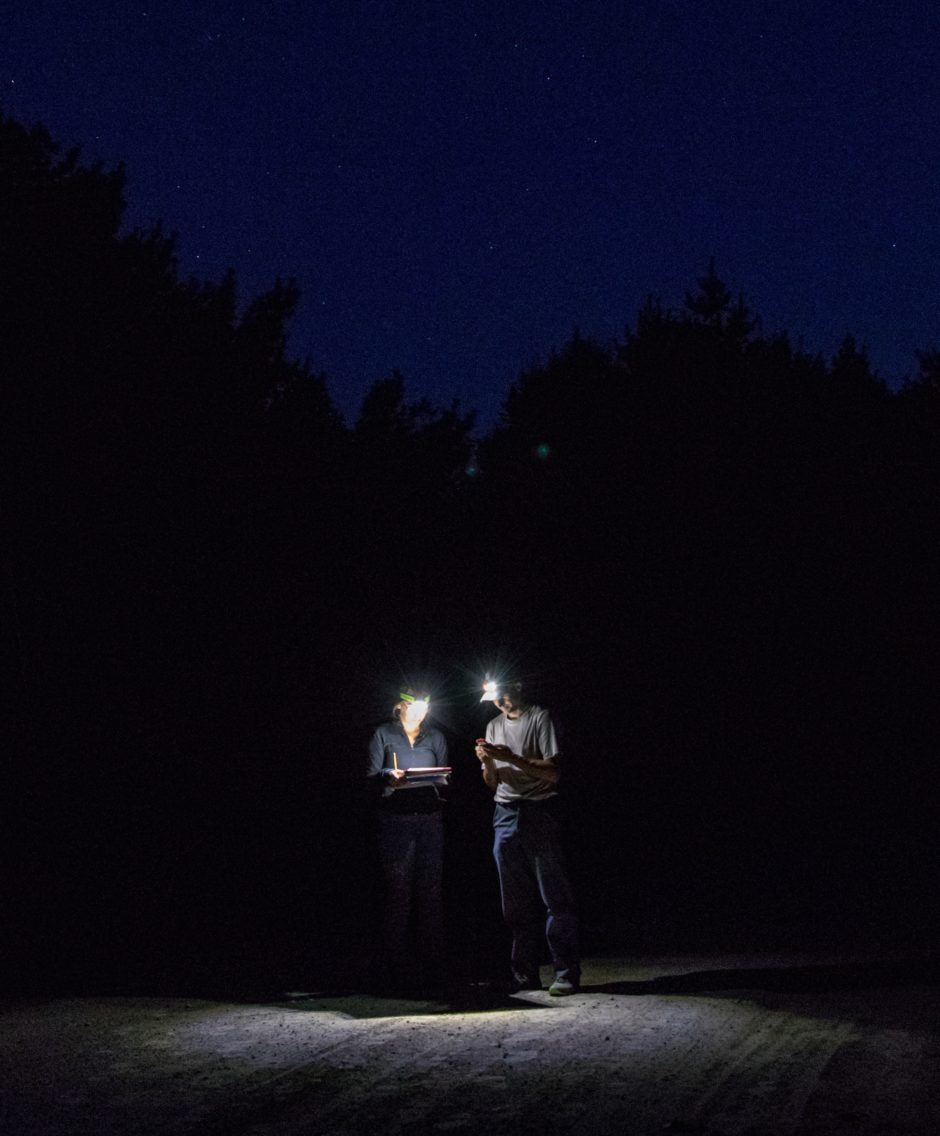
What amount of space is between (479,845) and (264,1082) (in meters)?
13.2

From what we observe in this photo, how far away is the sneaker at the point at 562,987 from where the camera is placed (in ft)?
30.1

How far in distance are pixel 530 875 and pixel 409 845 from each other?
0.92 metres

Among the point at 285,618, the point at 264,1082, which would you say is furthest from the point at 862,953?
the point at 285,618

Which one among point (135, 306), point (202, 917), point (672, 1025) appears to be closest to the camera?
point (672, 1025)

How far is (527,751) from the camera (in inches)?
379

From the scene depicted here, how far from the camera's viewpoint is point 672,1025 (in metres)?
7.84

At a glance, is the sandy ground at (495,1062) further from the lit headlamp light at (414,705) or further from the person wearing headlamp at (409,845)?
the lit headlamp light at (414,705)

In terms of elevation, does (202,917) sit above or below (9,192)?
below

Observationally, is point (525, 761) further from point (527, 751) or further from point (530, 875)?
point (530, 875)

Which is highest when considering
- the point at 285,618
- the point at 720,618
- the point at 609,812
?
the point at 720,618

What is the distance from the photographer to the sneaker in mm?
9180

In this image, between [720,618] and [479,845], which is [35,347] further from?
[720,618]

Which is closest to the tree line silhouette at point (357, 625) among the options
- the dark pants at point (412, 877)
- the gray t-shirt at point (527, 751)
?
the dark pants at point (412, 877)

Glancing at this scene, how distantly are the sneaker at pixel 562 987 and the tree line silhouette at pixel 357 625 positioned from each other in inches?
133
